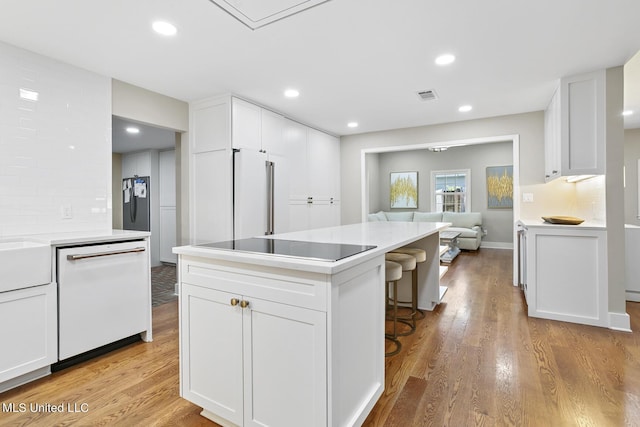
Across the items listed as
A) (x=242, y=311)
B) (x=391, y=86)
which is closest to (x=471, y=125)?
(x=391, y=86)

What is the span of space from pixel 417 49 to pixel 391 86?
0.80m

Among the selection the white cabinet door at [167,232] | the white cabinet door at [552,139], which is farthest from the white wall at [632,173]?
the white cabinet door at [167,232]

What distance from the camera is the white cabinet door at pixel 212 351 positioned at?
58.4 inches

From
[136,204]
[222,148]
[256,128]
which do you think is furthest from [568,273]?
[136,204]

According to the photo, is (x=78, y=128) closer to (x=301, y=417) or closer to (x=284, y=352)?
(x=284, y=352)

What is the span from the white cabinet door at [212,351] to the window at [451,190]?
25.4ft

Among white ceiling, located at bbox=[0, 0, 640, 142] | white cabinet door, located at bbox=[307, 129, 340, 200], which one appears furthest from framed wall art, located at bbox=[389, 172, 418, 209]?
white ceiling, located at bbox=[0, 0, 640, 142]

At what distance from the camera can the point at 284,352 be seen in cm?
134

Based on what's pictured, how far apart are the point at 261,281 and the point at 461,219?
285 inches

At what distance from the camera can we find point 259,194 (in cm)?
379

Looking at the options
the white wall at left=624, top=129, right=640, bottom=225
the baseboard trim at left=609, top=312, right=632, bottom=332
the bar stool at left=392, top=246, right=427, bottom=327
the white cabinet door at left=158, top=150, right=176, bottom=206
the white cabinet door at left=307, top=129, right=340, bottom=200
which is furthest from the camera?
the white cabinet door at left=158, top=150, right=176, bottom=206

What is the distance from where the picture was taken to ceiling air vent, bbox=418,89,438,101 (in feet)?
11.3

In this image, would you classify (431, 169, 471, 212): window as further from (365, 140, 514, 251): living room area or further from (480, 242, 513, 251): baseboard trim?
(480, 242, 513, 251): baseboard trim

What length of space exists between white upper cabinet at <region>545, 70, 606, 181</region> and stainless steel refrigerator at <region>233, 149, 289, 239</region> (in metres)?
3.00
